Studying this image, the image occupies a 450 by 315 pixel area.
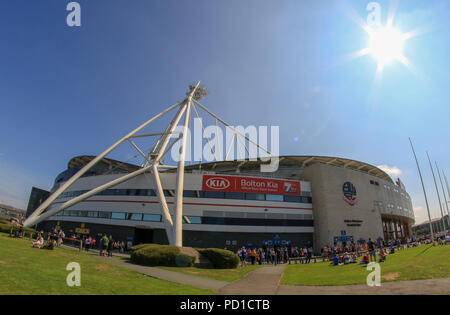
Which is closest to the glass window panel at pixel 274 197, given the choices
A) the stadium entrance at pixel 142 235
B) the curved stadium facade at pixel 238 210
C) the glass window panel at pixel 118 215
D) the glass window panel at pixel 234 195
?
the curved stadium facade at pixel 238 210

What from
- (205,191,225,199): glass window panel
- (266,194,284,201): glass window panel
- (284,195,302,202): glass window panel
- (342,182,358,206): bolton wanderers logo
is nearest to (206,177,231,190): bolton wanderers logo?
(205,191,225,199): glass window panel

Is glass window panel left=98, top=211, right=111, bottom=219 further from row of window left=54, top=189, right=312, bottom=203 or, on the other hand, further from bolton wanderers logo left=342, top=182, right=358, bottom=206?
bolton wanderers logo left=342, top=182, right=358, bottom=206

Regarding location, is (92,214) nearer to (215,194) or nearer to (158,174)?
(158,174)

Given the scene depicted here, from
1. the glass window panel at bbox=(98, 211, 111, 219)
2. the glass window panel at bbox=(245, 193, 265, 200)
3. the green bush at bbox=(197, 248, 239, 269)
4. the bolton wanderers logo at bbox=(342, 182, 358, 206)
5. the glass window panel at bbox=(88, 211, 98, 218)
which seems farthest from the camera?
the bolton wanderers logo at bbox=(342, 182, 358, 206)

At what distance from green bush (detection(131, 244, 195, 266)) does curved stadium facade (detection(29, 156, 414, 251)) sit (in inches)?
485

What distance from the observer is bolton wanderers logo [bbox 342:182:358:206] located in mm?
35406

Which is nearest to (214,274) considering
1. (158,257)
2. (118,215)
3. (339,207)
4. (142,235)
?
(158,257)

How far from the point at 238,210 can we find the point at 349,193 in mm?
20479

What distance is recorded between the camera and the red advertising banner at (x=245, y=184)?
3074 cm

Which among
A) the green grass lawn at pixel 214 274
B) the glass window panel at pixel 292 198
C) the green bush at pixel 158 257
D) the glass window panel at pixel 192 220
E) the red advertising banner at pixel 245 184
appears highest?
the red advertising banner at pixel 245 184

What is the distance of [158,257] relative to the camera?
15781mm

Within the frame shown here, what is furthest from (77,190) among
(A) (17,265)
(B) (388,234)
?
(B) (388,234)

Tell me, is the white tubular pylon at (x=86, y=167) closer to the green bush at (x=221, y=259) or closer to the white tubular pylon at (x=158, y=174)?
the white tubular pylon at (x=158, y=174)

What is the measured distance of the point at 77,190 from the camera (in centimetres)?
3616
